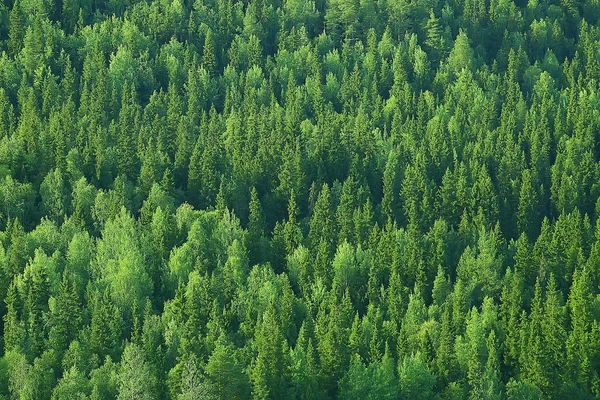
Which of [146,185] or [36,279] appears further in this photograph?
[146,185]

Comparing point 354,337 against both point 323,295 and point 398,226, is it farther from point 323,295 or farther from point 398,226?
point 398,226

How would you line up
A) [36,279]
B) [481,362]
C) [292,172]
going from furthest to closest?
[292,172]
[36,279]
[481,362]

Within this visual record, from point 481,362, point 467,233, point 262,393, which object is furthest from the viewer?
point 467,233

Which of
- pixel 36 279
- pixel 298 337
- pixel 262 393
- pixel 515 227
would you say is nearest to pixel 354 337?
pixel 298 337

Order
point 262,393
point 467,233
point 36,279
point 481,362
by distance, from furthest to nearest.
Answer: point 467,233, point 36,279, point 481,362, point 262,393

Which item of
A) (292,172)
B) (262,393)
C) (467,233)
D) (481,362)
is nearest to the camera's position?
(262,393)

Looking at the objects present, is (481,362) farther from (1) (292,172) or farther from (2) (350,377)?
(1) (292,172)

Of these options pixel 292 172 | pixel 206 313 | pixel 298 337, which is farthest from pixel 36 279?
pixel 292 172

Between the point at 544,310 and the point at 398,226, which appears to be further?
the point at 398,226
